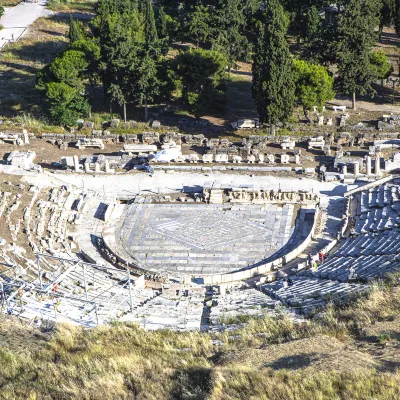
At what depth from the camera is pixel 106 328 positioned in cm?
2995

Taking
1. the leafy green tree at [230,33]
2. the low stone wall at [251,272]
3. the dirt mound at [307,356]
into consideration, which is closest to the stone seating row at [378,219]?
the low stone wall at [251,272]

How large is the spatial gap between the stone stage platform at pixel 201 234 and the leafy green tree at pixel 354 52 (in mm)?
17946

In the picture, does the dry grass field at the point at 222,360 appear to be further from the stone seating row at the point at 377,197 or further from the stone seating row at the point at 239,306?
the stone seating row at the point at 377,197

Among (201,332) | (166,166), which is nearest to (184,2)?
(166,166)

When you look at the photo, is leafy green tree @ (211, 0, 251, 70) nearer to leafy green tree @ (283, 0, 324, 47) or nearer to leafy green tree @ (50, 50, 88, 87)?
leafy green tree @ (283, 0, 324, 47)

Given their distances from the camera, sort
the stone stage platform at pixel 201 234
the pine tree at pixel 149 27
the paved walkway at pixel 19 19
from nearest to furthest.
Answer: the stone stage platform at pixel 201 234 < the pine tree at pixel 149 27 < the paved walkway at pixel 19 19

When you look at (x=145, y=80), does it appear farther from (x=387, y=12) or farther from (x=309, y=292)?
(x=387, y=12)

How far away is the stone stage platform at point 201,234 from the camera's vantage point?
134 feet

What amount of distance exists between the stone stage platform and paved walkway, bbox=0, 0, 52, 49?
39.4m

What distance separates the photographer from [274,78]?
54.4 meters

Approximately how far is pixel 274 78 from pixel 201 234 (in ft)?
53.1

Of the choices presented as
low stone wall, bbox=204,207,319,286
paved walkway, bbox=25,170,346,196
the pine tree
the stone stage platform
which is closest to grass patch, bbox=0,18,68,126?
the pine tree

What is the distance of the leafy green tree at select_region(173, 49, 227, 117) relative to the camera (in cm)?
5862

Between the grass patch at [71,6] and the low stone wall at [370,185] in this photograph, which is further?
the grass patch at [71,6]
